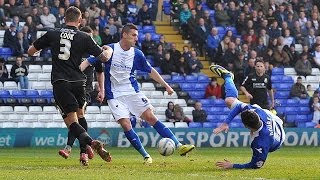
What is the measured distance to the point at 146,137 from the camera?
28094mm

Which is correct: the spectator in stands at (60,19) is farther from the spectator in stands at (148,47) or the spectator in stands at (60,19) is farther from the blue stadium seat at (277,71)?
the blue stadium seat at (277,71)

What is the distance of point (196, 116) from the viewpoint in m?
30.5

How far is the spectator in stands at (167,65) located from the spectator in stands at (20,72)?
473cm

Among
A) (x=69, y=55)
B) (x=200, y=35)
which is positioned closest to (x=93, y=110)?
(x=200, y=35)

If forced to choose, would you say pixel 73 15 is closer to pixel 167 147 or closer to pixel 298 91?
pixel 167 147

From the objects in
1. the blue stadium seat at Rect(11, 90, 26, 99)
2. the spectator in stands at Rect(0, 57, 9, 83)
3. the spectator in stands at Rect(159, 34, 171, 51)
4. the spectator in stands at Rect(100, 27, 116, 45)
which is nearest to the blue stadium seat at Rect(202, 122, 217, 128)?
the spectator in stands at Rect(159, 34, 171, 51)

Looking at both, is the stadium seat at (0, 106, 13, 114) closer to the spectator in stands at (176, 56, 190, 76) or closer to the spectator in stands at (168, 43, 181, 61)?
Result: the spectator in stands at (168, 43, 181, 61)

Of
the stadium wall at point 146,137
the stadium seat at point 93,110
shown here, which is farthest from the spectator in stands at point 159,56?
the stadium wall at point 146,137

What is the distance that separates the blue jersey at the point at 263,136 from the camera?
15.2 m

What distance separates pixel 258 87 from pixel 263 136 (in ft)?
25.7

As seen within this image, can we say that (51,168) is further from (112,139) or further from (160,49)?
(160,49)

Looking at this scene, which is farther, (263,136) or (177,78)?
(177,78)

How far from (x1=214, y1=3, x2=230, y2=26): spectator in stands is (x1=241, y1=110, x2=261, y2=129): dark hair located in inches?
794

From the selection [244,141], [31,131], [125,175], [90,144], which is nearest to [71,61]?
[90,144]
